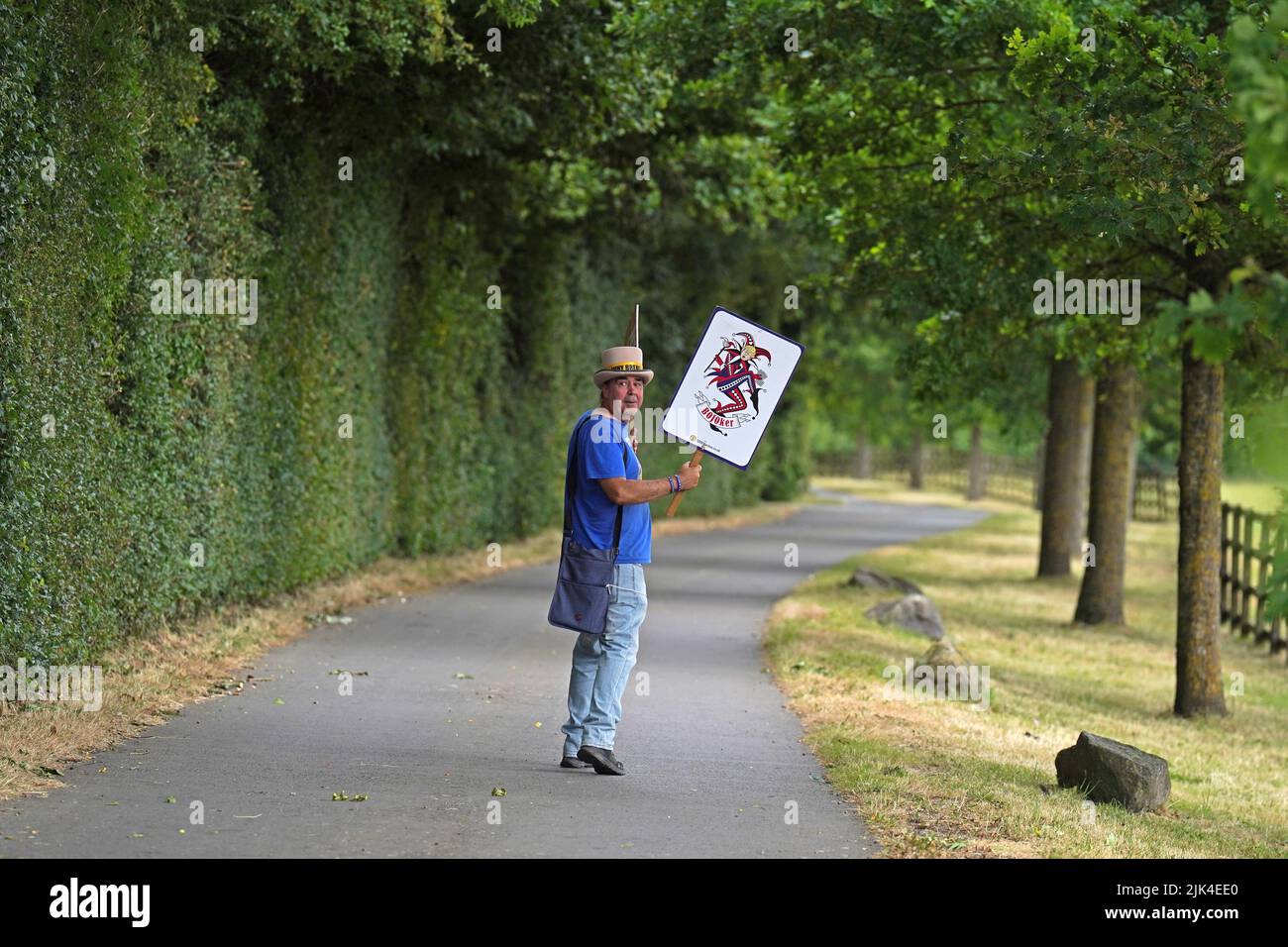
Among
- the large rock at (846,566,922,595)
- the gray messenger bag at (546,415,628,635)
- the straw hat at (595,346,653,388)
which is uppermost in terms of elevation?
the straw hat at (595,346,653,388)

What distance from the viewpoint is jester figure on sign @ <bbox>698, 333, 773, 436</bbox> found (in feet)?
29.7

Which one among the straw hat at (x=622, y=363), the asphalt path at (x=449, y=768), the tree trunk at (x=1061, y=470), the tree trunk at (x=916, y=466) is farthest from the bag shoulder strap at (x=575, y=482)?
the tree trunk at (x=916, y=466)

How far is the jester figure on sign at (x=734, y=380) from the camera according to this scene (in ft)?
29.7

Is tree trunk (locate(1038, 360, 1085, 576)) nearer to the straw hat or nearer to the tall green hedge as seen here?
the tall green hedge

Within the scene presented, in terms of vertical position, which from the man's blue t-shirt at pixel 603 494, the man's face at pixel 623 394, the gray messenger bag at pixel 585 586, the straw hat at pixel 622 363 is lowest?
the gray messenger bag at pixel 585 586

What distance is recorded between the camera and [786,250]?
3081 cm

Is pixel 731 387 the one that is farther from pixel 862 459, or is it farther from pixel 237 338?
pixel 862 459

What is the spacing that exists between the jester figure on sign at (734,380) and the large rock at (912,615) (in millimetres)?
8304

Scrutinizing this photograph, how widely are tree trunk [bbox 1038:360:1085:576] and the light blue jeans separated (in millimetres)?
15633

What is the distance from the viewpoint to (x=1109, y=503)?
19672mm

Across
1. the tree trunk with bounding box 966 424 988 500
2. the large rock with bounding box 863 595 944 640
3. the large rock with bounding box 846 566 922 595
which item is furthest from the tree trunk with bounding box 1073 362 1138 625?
the tree trunk with bounding box 966 424 988 500

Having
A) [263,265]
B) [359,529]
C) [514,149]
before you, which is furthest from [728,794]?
[514,149]

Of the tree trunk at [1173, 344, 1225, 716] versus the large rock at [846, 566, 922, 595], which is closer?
the tree trunk at [1173, 344, 1225, 716]

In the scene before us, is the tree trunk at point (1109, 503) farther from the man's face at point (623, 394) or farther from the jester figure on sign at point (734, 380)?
the man's face at point (623, 394)
